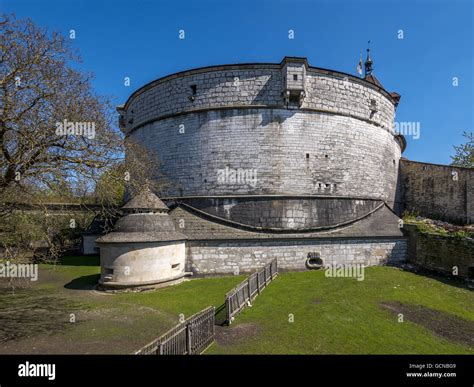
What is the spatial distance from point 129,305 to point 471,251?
15436 mm

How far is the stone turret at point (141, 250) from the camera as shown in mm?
12281

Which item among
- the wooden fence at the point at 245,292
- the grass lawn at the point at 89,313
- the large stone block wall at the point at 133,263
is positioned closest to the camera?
the grass lawn at the point at 89,313

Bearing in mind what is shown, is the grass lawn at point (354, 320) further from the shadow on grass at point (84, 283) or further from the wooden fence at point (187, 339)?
the shadow on grass at point (84, 283)

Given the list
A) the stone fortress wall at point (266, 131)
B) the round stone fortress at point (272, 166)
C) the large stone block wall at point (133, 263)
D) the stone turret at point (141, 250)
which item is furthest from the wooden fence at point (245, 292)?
the stone fortress wall at point (266, 131)

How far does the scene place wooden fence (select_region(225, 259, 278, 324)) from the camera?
27.5ft

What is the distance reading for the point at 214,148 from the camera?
17125 millimetres

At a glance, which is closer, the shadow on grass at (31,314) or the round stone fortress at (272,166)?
the shadow on grass at (31,314)

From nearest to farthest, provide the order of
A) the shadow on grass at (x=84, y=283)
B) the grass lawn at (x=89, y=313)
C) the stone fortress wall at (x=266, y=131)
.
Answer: the grass lawn at (x=89, y=313), the shadow on grass at (x=84, y=283), the stone fortress wall at (x=266, y=131)

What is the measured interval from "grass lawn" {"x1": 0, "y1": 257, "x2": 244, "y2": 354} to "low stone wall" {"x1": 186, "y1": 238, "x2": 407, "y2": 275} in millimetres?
957

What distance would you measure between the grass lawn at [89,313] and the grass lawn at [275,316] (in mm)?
29

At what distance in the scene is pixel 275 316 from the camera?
347 inches
